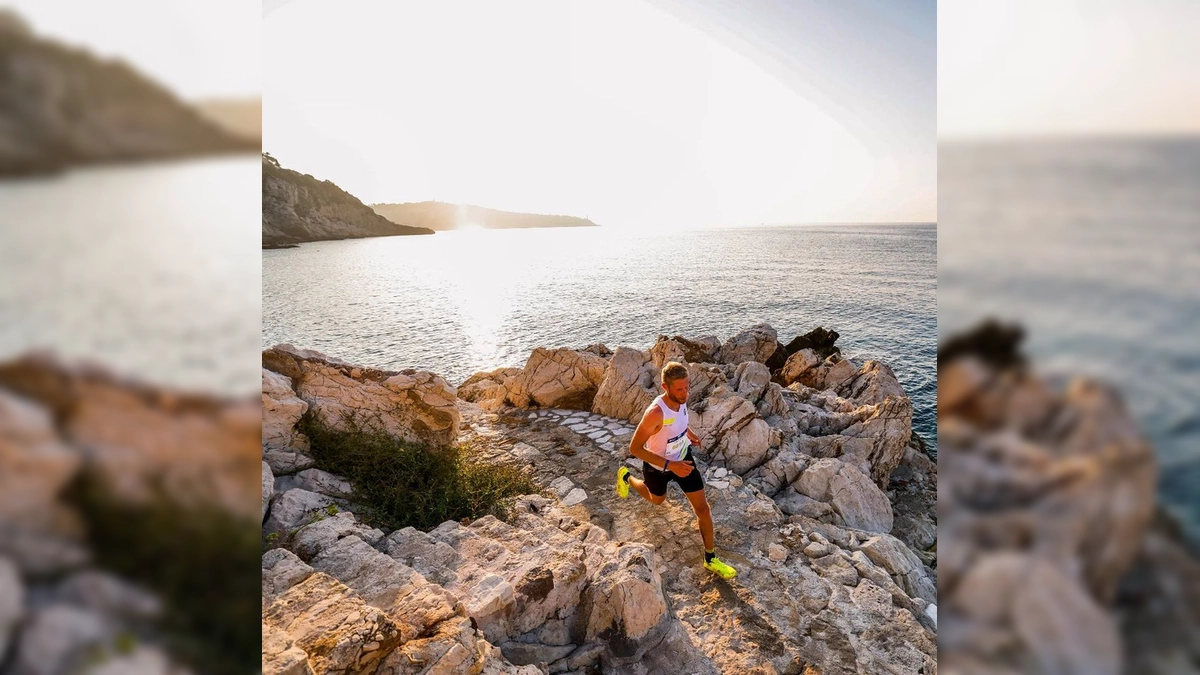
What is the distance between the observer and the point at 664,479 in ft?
15.9

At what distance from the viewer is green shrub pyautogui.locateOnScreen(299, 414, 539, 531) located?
5434 mm

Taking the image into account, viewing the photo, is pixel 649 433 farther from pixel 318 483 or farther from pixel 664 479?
pixel 318 483

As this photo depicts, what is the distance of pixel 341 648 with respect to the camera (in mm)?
2887
